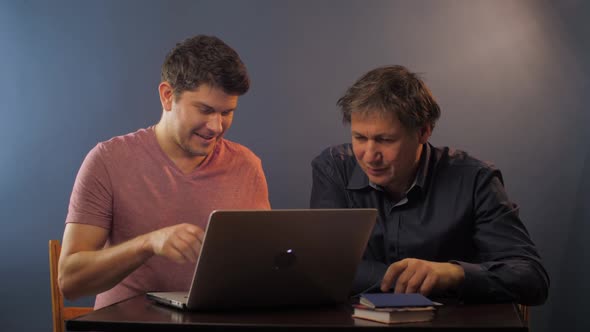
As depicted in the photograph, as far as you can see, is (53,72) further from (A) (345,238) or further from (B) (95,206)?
(A) (345,238)

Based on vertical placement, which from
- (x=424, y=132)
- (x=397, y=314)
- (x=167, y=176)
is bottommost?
(x=397, y=314)

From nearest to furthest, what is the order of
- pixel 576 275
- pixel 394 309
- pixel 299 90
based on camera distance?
pixel 394 309
pixel 576 275
pixel 299 90

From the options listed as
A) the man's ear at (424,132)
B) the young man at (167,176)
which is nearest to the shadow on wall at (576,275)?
the man's ear at (424,132)

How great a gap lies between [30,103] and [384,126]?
1.65 meters

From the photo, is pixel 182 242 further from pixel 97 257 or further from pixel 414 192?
pixel 414 192

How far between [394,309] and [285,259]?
9.3 inches

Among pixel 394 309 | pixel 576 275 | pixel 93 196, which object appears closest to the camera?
pixel 394 309

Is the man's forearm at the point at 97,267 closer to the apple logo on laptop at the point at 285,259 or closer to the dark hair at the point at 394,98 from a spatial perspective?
the apple logo on laptop at the point at 285,259

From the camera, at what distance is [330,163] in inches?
86.0

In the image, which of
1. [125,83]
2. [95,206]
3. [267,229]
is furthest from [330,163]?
[125,83]

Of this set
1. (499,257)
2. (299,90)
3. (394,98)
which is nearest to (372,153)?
(394,98)

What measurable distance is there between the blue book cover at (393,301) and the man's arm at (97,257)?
1.46 ft

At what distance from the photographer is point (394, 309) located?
1310 millimetres

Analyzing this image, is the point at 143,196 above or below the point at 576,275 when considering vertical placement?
above
